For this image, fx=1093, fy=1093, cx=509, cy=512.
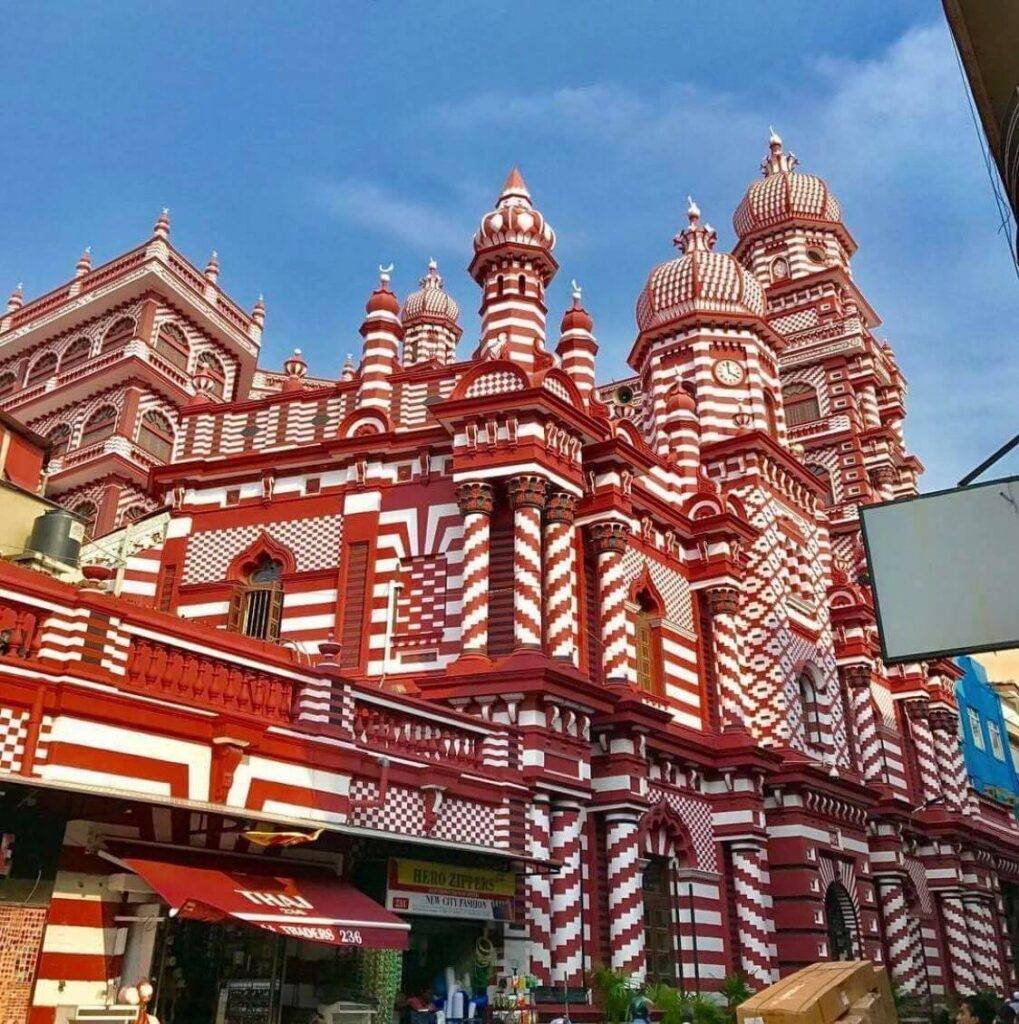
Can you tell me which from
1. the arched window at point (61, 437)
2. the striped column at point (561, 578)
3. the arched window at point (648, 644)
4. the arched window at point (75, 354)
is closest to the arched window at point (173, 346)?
the arched window at point (75, 354)

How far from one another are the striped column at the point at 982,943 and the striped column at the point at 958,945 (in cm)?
34

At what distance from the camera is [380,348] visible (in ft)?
84.7

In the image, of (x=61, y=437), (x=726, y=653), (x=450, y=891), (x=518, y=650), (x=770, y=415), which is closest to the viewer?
(x=450, y=891)

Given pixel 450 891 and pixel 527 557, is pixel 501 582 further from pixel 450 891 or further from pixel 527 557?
pixel 450 891

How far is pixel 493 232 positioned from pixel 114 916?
17.9m

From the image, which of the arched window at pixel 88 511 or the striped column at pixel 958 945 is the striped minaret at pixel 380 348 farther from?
the striped column at pixel 958 945

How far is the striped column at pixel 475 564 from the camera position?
1997 centimetres

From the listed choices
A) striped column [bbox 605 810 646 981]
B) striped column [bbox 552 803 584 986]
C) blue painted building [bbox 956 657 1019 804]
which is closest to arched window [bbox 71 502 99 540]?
striped column [bbox 605 810 646 981]

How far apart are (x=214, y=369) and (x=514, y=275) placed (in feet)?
77.4

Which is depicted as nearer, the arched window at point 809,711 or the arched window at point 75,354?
the arched window at point 809,711

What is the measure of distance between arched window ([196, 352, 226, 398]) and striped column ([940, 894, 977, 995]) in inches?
1295

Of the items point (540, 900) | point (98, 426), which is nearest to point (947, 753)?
point (540, 900)

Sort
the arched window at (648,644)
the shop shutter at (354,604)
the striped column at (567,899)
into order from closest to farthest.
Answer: the striped column at (567,899) < the shop shutter at (354,604) < the arched window at (648,644)

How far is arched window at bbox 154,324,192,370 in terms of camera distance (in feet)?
138
